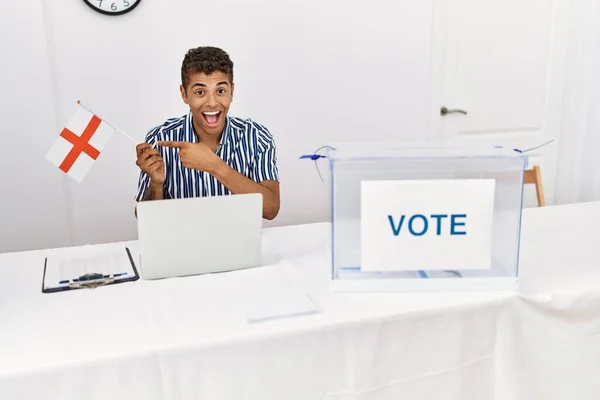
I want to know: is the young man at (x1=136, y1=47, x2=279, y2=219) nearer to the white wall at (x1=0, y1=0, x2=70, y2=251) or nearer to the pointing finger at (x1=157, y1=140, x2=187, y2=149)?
the pointing finger at (x1=157, y1=140, x2=187, y2=149)

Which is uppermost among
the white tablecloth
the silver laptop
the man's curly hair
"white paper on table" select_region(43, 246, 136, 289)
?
the man's curly hair

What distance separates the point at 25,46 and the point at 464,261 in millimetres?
1920

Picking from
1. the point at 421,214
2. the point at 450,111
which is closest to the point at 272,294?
the point at 421,214

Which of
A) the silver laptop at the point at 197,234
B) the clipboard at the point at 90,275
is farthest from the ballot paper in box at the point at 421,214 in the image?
the clipboard at the point at 90,275

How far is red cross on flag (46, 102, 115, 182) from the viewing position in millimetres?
1430

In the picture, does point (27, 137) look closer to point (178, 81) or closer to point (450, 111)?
point (178, 81)

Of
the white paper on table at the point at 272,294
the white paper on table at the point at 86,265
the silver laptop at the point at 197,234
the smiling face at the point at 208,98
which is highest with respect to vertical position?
the smiling face at the point at 208,98

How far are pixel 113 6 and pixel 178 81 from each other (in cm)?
40

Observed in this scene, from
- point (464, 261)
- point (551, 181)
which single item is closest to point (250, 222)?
point (464, 261)

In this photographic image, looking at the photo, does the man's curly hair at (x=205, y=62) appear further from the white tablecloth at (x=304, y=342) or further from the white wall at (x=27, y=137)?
the white wall at (x=27, y=137)

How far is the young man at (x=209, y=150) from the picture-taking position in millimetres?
1669

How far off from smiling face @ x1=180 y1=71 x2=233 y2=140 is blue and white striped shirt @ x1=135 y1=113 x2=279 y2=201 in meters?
0.04

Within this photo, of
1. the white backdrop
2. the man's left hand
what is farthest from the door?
the man's left hand

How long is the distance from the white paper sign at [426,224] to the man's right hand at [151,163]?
76cm
